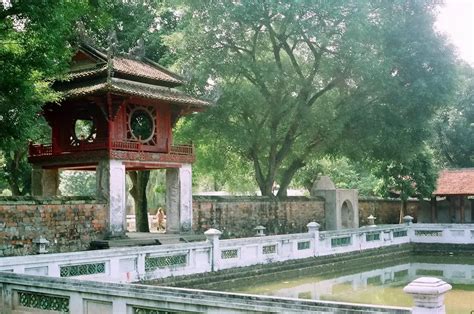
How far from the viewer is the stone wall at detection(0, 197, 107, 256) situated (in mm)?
16422

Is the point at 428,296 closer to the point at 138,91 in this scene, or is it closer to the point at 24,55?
the point at 24,55

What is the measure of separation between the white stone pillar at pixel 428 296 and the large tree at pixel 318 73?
60.8ft

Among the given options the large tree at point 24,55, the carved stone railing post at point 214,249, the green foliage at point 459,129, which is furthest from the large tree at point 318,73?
the green foliage at point 459,129

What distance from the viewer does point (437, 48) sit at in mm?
26500

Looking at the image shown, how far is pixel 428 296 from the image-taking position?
579 cm

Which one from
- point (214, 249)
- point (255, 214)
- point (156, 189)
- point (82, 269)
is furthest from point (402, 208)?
point (82, 269)

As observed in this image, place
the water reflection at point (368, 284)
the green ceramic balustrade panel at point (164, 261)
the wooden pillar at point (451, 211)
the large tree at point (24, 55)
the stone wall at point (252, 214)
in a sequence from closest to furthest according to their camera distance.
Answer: the large tree at point (24, 55)
the green ceramic balustrade panel at point (164, 261)
the water reflection at point (368, 284)
the stone wall at point (252, 214)
the wooden pillar at point (451, 211)

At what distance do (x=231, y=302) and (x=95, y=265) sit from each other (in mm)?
7262

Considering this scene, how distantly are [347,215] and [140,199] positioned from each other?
10.4m

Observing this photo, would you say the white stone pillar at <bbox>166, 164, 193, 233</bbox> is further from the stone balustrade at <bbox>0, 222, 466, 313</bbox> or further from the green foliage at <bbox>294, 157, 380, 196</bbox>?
the green foliage at <bbox>294, 157, 380, 196</bbox>

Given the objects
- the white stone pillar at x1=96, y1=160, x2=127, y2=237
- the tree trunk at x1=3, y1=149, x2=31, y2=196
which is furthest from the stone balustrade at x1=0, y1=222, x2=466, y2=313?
the tree trunk at x1=3, y1=149, x2=31, y2=196

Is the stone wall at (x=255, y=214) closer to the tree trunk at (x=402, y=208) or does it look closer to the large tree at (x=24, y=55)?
the tree trunk at (x=402, y=208)

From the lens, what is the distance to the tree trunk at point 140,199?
2742cm

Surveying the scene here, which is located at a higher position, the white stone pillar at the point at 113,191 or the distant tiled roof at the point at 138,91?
the distant tiled roof at the point at 138,91
